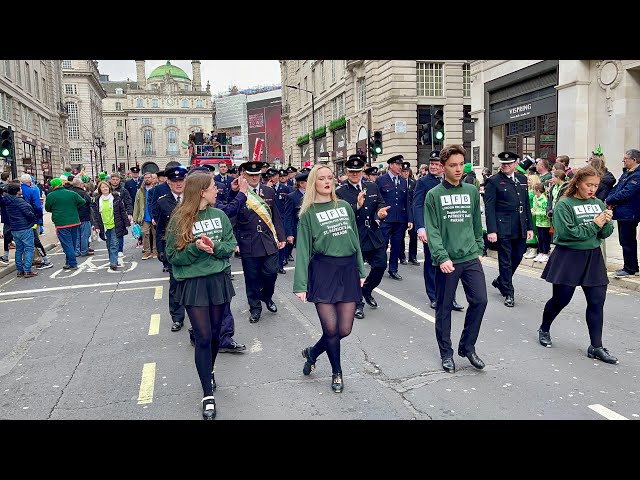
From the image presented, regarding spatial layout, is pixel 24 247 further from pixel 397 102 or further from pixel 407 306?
pixel 397 102

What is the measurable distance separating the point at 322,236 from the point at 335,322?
0.75 metres

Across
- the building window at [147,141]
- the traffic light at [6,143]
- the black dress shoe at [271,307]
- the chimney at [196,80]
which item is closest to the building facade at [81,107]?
the building window at [147,141]

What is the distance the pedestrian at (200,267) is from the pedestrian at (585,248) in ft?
11.0

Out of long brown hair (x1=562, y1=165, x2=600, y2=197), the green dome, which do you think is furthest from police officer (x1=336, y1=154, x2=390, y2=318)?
the green dome

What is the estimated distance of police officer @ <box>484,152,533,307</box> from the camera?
7535 mm

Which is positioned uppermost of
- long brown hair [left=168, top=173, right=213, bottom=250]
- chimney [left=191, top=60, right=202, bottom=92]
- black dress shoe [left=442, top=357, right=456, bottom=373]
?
chimney [left=191, top=60, right=202, bottom=92]

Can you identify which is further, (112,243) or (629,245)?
(112,243)

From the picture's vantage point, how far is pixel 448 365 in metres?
5.16

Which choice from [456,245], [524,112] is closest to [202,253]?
[456,245]

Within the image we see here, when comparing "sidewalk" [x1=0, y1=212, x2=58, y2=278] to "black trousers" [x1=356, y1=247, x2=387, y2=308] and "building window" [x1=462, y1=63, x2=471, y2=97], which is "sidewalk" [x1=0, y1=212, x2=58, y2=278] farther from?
"building window" [x1=462, y1=63, x2=471, y2=97]

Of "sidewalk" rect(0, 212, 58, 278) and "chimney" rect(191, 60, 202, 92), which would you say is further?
"chimney" rect(191, 60, 202, 92)

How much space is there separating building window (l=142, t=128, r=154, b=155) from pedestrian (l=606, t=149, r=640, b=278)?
119999 millimetres

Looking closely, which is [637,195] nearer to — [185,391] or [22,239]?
[185,391]

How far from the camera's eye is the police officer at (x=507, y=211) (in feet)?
24.7
